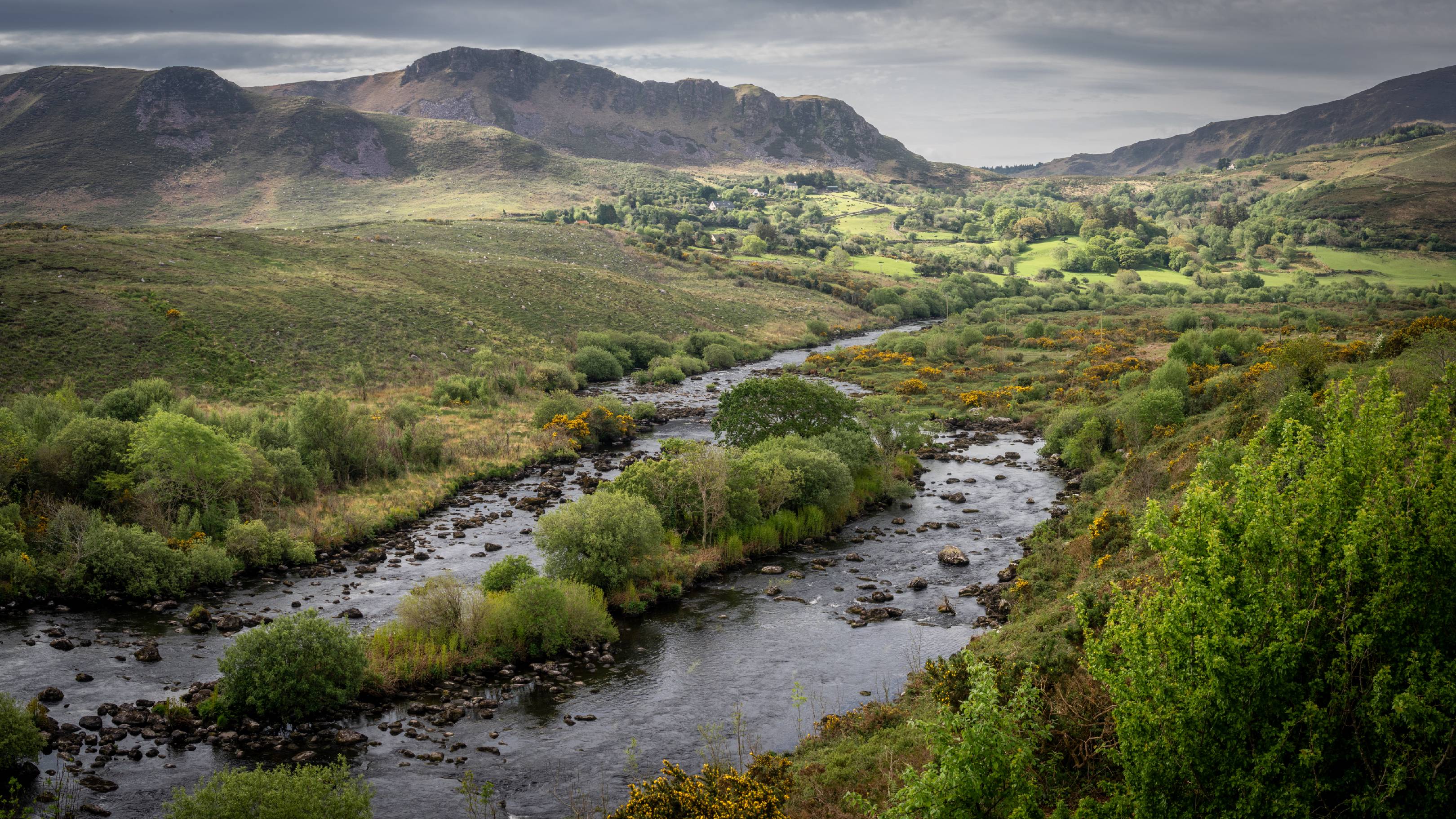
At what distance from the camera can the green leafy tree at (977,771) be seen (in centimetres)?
1243

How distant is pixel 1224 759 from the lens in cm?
1092

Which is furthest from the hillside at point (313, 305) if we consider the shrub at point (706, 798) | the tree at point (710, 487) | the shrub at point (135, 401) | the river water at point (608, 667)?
the shrub at point (706, 798)

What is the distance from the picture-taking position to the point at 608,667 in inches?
1147

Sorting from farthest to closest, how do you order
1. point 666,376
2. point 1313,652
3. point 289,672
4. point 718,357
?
point 718,357 → point 666,376 → point 289,672 → point 1313,652

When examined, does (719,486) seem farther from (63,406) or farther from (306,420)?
(63,406)

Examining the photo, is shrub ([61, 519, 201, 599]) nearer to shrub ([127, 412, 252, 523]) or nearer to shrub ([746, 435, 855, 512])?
shrub ([127, 412, 252, 523])

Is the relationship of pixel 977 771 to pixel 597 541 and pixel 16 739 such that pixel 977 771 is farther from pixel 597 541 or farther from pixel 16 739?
pixel 597 541

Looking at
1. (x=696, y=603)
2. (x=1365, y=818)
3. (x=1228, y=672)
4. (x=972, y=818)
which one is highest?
(x=1228, y=672)

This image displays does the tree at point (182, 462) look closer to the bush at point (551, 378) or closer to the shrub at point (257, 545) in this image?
the shrub at point (257, 545)

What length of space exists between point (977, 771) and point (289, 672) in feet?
68.4

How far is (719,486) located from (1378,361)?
104 feet

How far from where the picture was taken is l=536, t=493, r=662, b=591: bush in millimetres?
34094

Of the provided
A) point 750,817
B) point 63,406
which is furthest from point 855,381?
point 750,817

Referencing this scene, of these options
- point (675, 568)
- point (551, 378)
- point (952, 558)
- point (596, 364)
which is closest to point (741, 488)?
point (675, 568)
